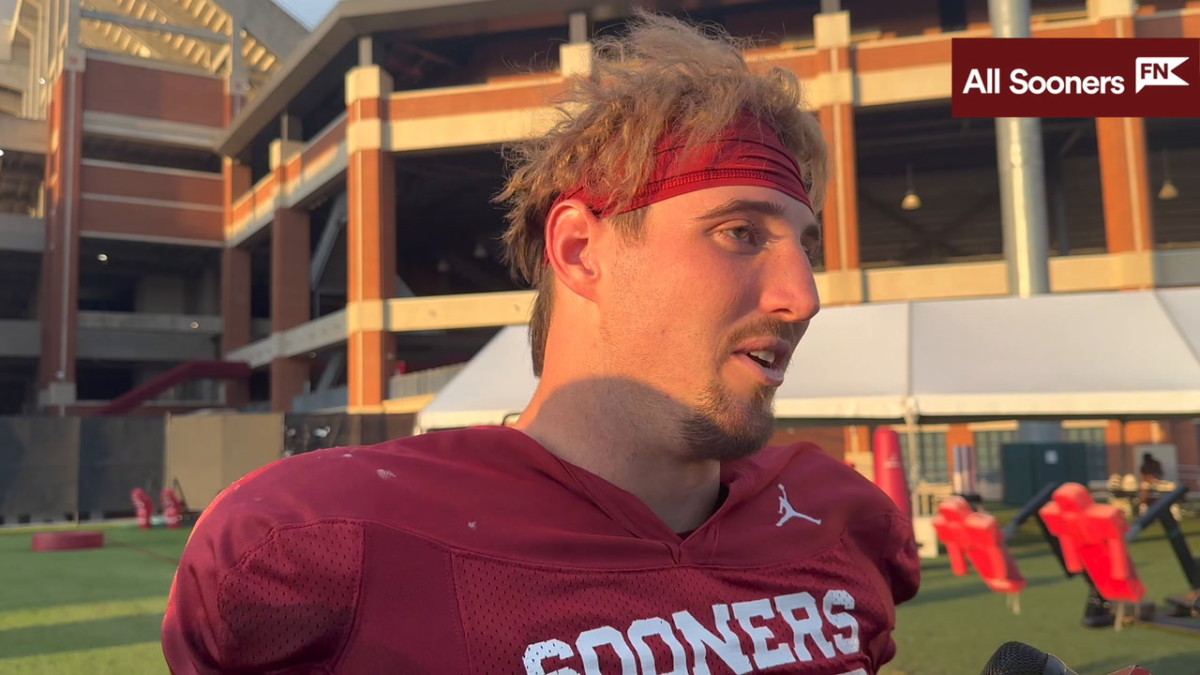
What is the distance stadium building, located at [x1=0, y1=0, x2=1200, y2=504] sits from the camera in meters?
22.0

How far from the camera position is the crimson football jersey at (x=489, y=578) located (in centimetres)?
125

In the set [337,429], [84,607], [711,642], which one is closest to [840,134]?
[337,429]

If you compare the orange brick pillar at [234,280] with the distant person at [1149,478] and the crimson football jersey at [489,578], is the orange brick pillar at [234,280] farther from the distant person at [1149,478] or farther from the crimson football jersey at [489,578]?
the crimson football jersey at [489,578]

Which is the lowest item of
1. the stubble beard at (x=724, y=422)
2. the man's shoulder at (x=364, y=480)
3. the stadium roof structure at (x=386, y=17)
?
the man's shoulder at (x=364, y=480)

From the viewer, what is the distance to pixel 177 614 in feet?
4.16

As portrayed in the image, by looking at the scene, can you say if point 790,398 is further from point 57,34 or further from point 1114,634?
point 57,34

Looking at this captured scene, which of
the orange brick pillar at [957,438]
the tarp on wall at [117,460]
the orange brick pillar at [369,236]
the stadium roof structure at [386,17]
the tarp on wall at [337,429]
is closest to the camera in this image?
the tarp on wall at [117,460]

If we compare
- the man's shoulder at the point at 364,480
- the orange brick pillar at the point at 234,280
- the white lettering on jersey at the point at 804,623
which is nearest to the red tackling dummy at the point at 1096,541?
the white lettering on jersey at the point at 804,623

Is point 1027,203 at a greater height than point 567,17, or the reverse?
point 567,17

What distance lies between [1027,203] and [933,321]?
976 cm

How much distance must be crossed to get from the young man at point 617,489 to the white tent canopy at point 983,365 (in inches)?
264

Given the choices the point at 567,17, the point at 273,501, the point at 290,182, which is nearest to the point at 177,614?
the point at 273,501

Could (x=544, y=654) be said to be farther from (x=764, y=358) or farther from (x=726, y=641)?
(x=764, y=358)

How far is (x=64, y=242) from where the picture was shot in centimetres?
3356
